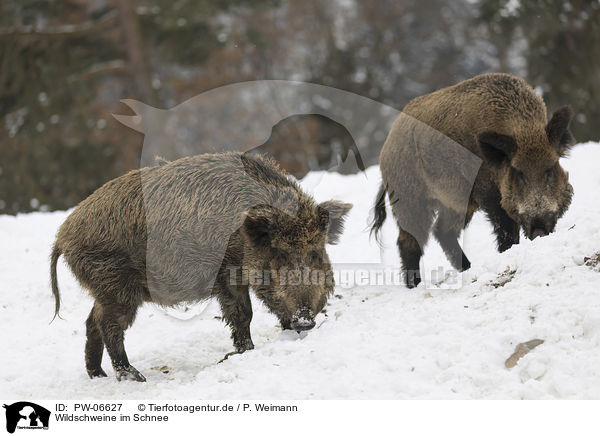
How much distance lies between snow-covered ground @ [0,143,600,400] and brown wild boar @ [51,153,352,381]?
443 millimetres

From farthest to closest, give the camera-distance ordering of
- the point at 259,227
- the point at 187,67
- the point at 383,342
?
the point at 187,67 → the point at 259,227 → the point at 383,342

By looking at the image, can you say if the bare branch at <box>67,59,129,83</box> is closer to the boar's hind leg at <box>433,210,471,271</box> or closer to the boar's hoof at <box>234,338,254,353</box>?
the boar's hind leg at <box>433,210,471,271</box>

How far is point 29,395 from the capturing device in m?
5.30

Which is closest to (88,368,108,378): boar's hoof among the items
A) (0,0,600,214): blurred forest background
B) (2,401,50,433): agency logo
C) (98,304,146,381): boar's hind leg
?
(98,304,146,381): boar's hind leg

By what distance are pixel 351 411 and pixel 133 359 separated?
10.5 feet

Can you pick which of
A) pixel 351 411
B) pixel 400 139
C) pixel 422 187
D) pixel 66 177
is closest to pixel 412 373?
pixel 351 411

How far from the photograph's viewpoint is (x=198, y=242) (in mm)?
5434

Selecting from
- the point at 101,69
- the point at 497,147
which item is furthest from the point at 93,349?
the point at 101,69

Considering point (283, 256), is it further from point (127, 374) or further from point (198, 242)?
point (127, 374)

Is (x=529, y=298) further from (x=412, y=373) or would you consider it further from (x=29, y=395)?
(x=29, y=395)

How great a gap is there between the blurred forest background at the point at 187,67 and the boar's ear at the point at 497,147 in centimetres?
1062

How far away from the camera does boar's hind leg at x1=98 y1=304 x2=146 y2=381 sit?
5.54 m

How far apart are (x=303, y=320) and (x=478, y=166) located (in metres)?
2.50

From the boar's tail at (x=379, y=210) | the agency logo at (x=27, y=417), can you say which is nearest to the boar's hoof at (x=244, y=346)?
the agency logo at (x=27, y=417)
